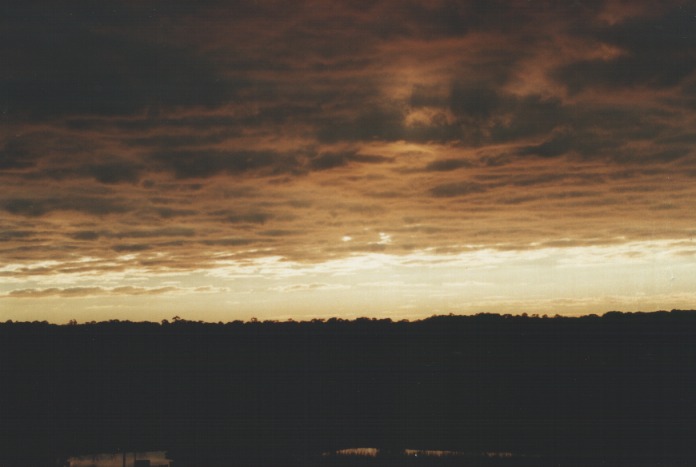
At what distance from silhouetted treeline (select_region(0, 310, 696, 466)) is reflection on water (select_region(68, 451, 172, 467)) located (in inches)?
41.0

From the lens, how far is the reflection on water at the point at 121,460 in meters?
30.2

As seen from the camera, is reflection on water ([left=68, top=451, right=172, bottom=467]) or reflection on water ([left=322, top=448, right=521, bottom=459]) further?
reflection on water ([left=322, top=448, right=521, bottom=459])

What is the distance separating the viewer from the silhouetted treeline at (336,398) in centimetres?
3488

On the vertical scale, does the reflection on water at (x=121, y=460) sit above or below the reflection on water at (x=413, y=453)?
above

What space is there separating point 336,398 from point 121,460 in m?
23.2

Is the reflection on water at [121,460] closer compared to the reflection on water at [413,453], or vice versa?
the reflection on water at [121,460]

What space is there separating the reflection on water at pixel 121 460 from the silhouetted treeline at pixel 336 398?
1040 millimetres

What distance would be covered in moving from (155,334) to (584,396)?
268 ft

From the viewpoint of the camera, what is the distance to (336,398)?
2058 inches

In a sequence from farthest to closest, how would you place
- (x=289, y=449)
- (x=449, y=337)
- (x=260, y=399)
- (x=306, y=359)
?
(x=449, y=337) < (x=306, y=359) < (x=260, y=399) < (x=289, y=449)

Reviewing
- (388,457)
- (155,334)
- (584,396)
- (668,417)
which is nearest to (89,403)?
(388,457)

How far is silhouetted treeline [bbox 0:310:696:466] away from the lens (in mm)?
34875

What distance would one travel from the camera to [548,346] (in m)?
96.0

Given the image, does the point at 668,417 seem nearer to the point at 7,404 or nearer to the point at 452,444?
the point at 452,444
